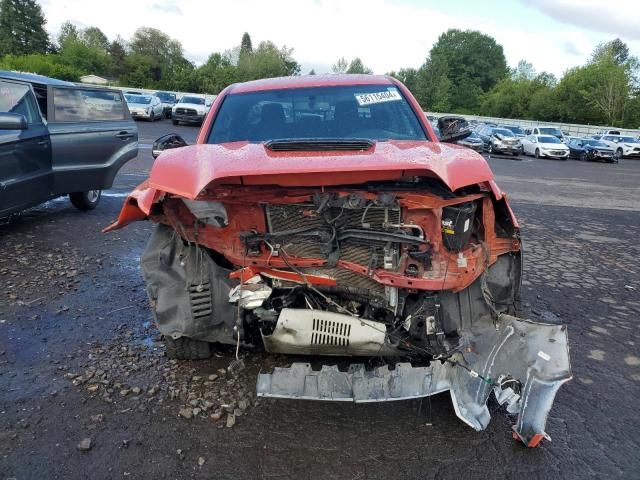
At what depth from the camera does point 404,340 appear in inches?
113

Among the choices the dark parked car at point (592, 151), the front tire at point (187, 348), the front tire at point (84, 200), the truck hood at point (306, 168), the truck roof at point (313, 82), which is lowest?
the dark parked car at point (592, 151)

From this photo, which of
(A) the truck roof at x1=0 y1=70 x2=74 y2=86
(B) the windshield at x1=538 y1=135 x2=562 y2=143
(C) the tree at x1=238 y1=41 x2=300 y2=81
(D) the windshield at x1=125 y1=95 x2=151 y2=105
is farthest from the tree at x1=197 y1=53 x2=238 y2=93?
(A) the truck roof at x1=0 y1=70 x2=74 y2=86

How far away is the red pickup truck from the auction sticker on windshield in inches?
45.5

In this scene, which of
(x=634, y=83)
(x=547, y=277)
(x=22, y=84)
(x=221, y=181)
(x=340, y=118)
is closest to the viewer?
(x=221, y=181)

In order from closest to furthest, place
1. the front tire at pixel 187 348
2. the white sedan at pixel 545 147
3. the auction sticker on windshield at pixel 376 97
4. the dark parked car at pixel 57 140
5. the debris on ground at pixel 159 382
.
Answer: the debris on ground at pixel 159 382 < the front tire at pixel 187 348 < the auction sticker on windshield at pixel 376 97 < the dark parked car at pixel 57 140 < the white sedan at pixel 545 147

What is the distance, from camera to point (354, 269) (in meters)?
2.83

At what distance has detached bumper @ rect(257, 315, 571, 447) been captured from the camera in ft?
8.08

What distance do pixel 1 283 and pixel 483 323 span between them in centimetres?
406

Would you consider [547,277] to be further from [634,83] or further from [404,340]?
[634,83]

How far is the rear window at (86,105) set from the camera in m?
6.21

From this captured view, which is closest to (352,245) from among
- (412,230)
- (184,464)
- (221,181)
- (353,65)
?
(412,230)

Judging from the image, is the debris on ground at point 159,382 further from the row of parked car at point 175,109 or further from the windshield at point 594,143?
the windshield at point 594,143

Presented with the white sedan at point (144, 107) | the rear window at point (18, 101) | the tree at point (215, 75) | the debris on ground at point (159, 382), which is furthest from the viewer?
the tree at point (215, 75)

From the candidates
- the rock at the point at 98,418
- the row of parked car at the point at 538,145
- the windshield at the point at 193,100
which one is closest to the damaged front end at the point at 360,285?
the rock at the point at 98,418
